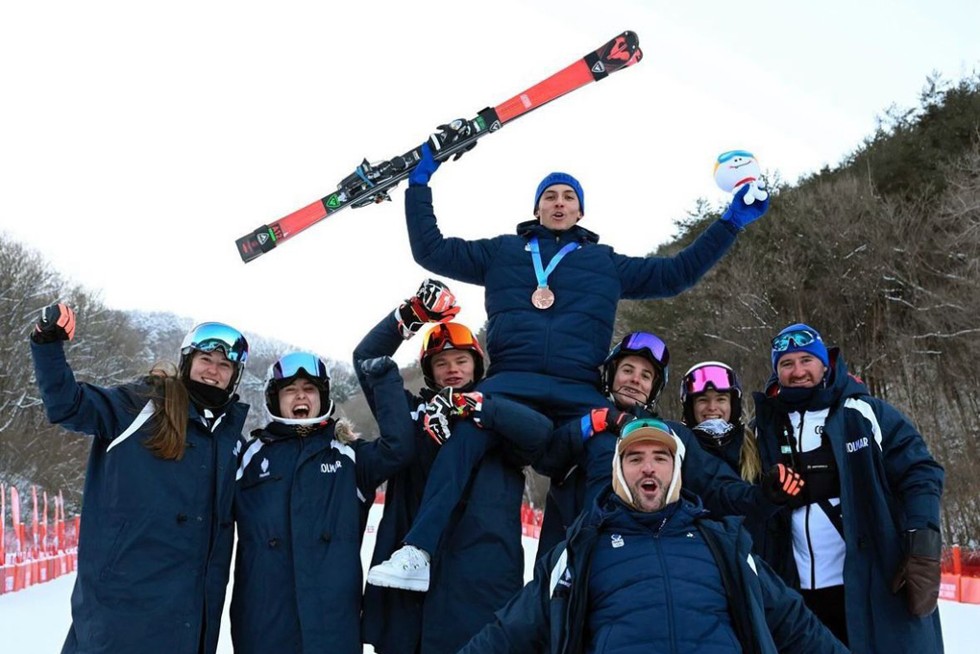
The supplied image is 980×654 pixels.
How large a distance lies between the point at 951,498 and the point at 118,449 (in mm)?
16784

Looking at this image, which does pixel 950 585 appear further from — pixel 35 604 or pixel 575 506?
pixel 35 604

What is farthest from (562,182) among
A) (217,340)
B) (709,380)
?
(217,340)

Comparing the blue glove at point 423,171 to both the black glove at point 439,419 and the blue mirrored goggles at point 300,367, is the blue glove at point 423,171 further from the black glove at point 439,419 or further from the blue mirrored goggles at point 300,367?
the black glove at point 439,419

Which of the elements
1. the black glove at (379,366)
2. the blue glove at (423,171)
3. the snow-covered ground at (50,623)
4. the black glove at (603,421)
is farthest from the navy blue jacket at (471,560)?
the snow-covered ground at (50,623)

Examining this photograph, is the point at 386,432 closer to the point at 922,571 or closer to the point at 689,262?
the point at 689,262

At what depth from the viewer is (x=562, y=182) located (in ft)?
14.4

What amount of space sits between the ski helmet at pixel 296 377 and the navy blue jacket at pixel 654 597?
1357mm

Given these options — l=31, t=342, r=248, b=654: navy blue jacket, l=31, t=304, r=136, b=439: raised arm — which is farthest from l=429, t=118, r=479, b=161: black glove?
l=31, t=304, r=136, b=439: raised arm

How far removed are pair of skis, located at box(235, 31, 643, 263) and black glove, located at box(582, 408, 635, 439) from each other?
74.2 inches

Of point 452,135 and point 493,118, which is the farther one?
point 493,118

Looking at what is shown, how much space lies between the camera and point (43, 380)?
135 inches

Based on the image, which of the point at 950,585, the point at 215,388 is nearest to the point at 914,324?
the point at 950,585

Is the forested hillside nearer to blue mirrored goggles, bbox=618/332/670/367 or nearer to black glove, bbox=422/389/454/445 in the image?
blue mirrored goggles, bbox=618/332/670/367

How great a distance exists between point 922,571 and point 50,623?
32.4 ft
